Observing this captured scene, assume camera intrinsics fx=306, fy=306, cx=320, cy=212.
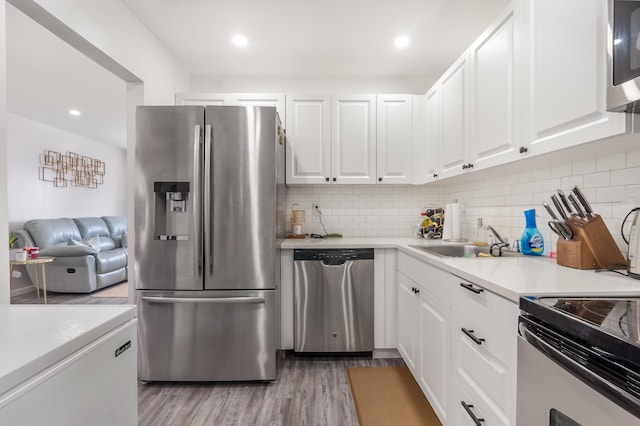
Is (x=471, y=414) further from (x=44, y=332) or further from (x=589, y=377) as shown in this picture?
(x=44, y=332)

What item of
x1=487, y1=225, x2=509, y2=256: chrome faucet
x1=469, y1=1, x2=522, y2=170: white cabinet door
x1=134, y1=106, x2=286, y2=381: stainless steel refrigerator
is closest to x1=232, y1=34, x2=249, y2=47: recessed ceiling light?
x1=134, y1=106, x2=286, y2=381: stainless steel refrigerator

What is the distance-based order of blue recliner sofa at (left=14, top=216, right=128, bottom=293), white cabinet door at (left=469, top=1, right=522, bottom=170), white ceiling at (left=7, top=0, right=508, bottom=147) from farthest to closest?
1. blue recliner sofa at (left=14, top=216, right=128, bottom=293)
2. white ceiling at (left=7, top=0, right=508, bottom=147)
3. white cabinet door at (left=469, top=1, right=522, bottom=170)

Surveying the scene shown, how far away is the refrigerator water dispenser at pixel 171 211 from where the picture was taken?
2.04 m

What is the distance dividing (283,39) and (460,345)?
2.45 metres

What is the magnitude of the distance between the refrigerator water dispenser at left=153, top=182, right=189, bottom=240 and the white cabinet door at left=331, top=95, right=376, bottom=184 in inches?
52.0

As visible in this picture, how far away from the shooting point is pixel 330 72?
3.04 metres

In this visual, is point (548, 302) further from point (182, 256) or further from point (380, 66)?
point (380, 66)

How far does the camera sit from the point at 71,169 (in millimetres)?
5730

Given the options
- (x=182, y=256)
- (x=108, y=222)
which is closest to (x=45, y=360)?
(x=182, y=256)

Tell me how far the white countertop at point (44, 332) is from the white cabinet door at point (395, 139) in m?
2.34

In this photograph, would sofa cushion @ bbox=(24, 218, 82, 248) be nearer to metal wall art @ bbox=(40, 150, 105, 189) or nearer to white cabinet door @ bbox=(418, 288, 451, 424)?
metal wall art @ bbox=(40, 150, 105, 189)

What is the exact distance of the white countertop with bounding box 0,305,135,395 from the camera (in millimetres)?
610

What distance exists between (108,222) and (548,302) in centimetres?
712

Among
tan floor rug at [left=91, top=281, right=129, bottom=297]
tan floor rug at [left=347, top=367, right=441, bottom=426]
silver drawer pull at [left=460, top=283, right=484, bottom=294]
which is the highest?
silver drawer pull at [left=460, top=283, right=484, bottom=294]
